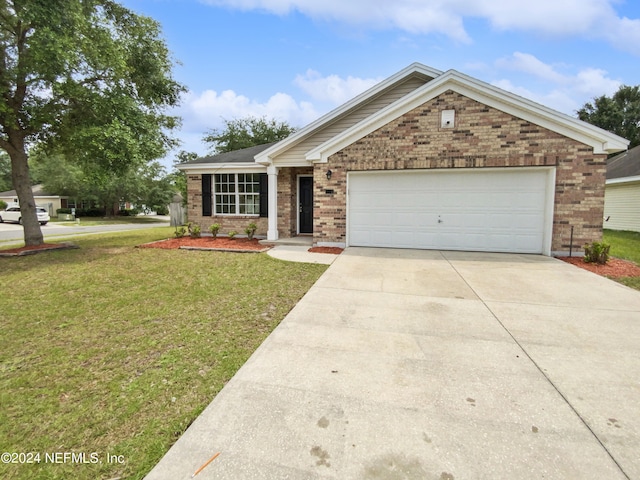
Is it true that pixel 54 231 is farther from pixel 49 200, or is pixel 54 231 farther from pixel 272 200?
pixel 49 200

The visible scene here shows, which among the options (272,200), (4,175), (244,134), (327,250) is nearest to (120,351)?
(327,250)

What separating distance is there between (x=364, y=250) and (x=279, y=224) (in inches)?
150

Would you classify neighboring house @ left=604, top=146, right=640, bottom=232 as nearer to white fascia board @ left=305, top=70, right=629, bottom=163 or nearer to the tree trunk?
white fascia board @ left=305, top=70, right=629, bottom=163

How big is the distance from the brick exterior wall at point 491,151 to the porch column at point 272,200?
9.15 ft

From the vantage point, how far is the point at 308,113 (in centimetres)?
3219

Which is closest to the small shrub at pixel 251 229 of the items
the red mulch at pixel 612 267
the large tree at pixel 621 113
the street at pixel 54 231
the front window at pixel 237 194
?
the front window at pixel 237 194

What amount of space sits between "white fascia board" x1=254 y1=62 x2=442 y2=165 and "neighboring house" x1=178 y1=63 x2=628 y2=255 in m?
0.03

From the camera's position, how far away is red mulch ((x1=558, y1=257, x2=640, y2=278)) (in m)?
6.74

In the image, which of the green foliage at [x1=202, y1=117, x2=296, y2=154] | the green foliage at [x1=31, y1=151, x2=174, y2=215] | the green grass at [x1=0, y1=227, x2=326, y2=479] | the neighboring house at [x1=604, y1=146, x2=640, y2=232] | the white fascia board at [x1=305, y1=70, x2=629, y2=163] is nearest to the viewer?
the green grass at [x1=0, y1=227, x2=326, y2=479]

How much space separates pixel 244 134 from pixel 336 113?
74.7 ft

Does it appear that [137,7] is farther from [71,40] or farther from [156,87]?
[71,40]

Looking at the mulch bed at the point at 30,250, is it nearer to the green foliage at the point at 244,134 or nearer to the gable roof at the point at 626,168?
the green foliage at the point at 244,134

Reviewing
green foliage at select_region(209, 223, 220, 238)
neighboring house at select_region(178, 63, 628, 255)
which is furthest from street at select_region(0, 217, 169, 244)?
neighboring house at select_region(178, 63, 628, 255)

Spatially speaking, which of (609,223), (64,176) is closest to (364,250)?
(609,223)
